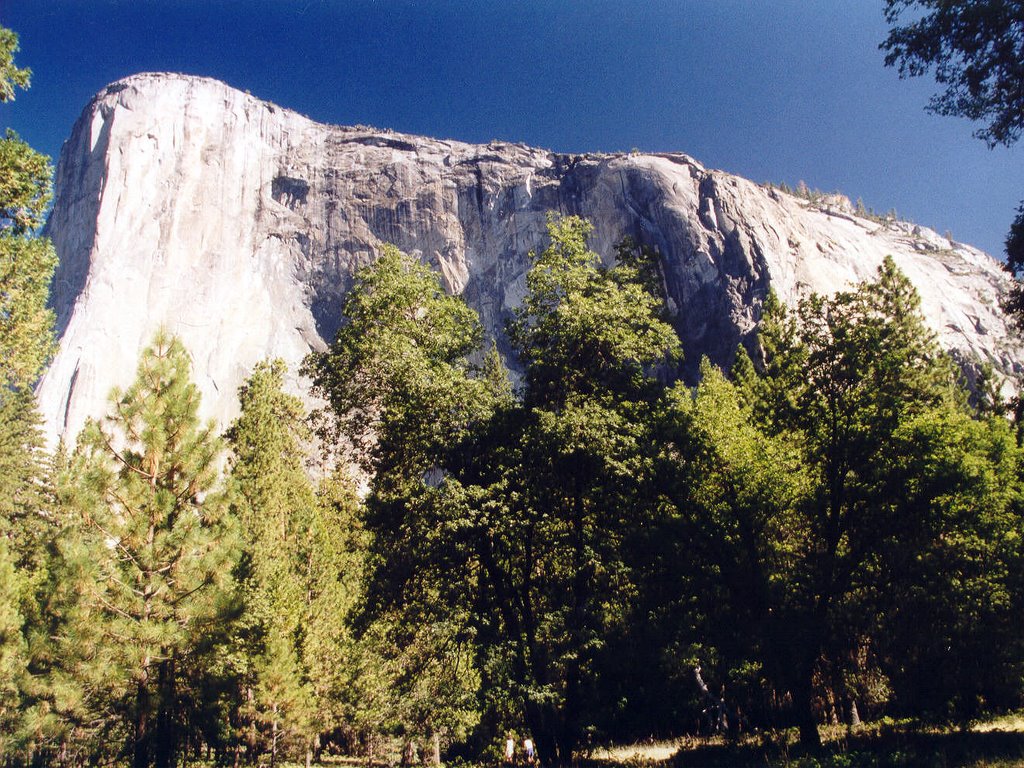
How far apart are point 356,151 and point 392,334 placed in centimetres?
8428

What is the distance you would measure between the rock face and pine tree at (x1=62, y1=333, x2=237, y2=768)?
175 feet

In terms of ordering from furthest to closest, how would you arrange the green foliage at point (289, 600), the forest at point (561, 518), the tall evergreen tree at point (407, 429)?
the green foliage at point (289, 600) → the tall evergreen tree at point (407, 429) → the forest at point (561, 518)

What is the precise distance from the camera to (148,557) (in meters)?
13.0

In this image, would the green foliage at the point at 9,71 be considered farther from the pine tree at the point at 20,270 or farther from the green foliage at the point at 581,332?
the green foliage at the point at 581,332

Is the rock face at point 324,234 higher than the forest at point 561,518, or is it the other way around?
the rock face at point 324,234

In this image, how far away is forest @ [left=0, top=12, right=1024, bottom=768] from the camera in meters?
12.0

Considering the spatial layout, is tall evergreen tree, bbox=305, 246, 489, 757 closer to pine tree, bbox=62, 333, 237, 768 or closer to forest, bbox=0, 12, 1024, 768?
forest, bbox=0, 12, 1024, 768

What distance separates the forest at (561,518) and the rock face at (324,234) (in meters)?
48.4

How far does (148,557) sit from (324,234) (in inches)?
3039

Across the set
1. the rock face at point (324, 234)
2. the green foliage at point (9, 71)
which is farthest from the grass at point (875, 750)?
the rock face at point (324, 234)

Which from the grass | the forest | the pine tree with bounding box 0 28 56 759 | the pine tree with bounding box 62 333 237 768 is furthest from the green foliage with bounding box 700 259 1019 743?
the pine tree with bounding box 0 28 56 759

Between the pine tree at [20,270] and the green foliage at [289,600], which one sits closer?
the pine tree at [20,270]

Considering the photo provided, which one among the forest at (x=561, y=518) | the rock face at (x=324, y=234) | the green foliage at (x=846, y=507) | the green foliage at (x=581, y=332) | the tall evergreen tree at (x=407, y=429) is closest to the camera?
the green foliage at (x=846, y=507)

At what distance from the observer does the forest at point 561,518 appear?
39.4 feet
